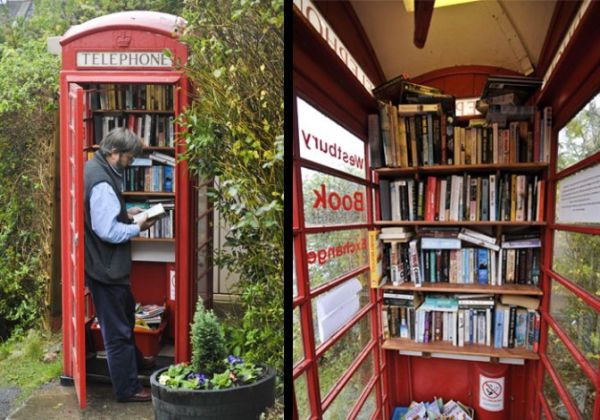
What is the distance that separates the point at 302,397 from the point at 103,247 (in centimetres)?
76

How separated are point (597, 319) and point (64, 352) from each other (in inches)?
58.6

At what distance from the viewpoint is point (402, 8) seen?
1399 mm

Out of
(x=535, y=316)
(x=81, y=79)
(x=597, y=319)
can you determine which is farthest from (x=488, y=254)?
(x=81, y=79)

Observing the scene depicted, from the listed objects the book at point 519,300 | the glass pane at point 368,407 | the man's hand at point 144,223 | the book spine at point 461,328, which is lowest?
the glass pane at point 368,407

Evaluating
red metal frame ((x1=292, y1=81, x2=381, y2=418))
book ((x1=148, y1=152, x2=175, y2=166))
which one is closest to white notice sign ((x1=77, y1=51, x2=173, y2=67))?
book ((x1=148, y1=152, x2=175, y2=166))

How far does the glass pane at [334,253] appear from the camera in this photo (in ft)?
4.14

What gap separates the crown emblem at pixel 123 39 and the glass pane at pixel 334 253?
80cm

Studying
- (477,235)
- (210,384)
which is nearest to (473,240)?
(477,235)

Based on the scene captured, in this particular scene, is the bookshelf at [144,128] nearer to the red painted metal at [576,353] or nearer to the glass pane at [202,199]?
the glass pane at [202,199]

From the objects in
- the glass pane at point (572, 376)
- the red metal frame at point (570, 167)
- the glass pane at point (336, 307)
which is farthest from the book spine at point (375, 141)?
the glass pane at point (572, 376)

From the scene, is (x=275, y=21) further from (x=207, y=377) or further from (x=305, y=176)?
(x=207, y=377)

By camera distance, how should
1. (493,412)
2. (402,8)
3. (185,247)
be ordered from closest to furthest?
(402,8) → (493,412) → (185,247)

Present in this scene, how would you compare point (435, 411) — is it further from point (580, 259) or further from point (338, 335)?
point (580, 259)

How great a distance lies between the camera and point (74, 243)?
5.34 feet
